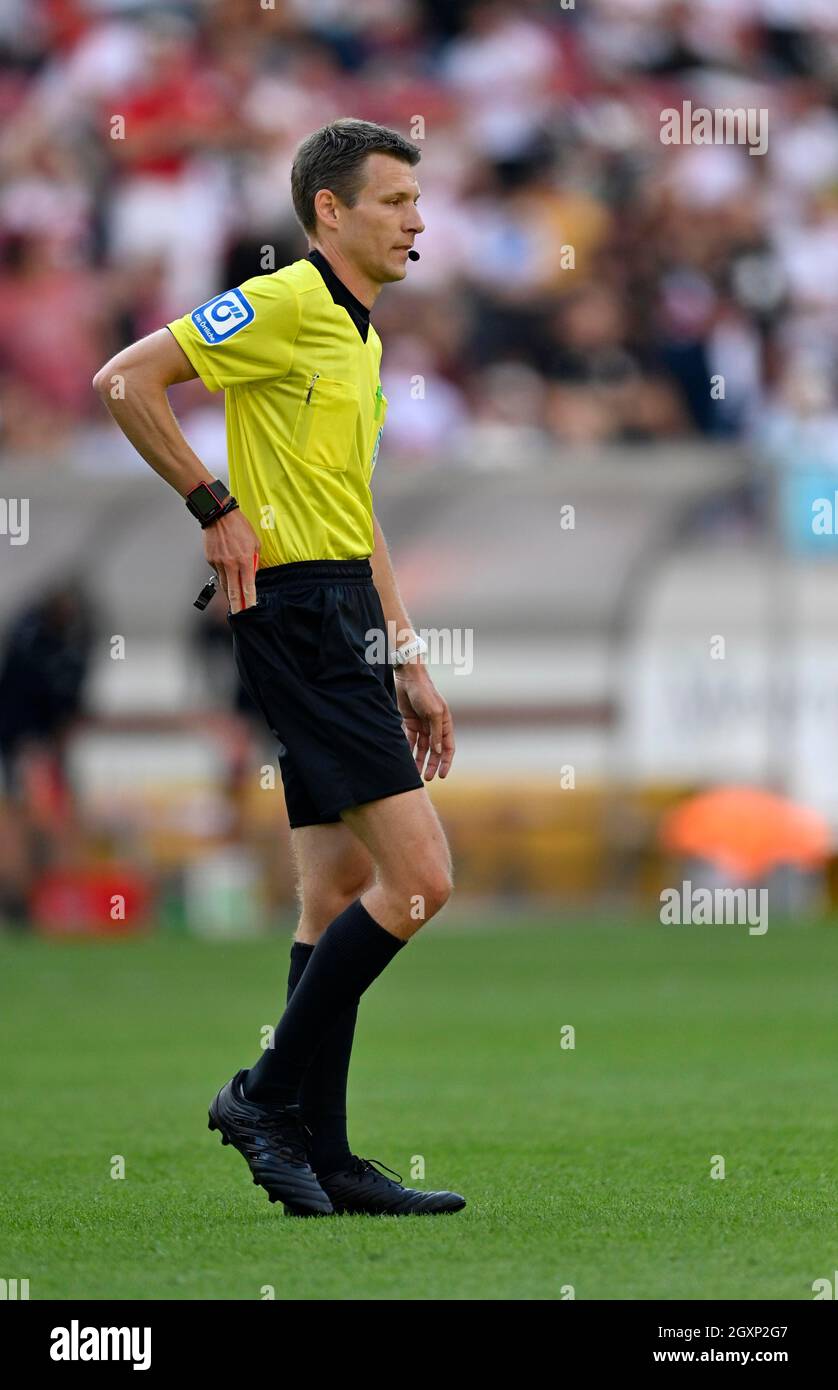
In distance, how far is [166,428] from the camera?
5.32 metres

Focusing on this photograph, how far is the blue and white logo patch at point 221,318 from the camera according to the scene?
17.5 ft

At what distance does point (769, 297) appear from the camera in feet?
57.5

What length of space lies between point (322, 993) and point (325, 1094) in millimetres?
379

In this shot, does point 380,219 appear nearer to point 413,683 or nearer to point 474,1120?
point 413,683

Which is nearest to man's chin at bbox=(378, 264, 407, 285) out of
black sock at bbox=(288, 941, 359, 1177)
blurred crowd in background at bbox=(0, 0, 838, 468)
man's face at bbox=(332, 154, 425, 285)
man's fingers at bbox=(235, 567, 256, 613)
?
man's face at bbox=(332, 154, 425, 285)

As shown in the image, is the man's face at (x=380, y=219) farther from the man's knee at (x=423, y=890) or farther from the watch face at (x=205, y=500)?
the man's knee at (x=423, y=890)

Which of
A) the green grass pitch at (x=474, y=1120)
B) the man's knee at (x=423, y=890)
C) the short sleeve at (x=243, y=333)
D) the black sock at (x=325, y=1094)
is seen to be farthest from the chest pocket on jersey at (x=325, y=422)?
the green grass pitch at (x=474, y=1120)

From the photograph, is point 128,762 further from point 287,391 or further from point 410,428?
point 287,391

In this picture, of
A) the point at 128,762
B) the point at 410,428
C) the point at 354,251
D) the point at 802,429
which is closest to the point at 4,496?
the point at 128,762

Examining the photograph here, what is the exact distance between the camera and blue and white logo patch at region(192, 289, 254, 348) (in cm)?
534

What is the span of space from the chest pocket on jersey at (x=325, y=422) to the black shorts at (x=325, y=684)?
0.24m

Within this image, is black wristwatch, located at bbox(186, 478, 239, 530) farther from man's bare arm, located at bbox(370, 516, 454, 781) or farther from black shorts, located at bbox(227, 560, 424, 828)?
man's bare arm, located at bbox(370, 516, 454, 781)

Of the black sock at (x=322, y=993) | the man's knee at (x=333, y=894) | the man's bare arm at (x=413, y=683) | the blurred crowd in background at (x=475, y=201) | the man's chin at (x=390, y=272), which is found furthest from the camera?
the blurred crowd in background at (x=475, y=201)
